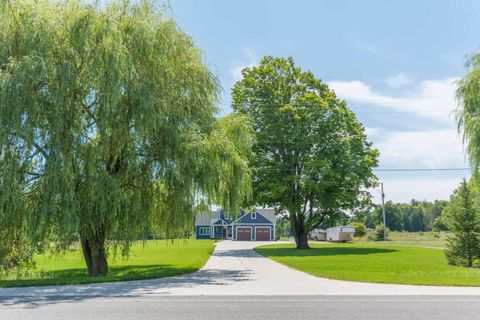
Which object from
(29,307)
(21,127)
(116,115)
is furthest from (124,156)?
(29,307)

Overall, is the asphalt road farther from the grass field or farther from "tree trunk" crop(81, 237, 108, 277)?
the grass field

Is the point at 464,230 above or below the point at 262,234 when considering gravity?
above

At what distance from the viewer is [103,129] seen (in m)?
15.7

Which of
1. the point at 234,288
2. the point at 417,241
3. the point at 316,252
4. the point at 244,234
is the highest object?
the point at 234,288

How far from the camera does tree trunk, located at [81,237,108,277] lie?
55.4 feet

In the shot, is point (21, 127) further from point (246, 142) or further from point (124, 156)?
point (246, 142)

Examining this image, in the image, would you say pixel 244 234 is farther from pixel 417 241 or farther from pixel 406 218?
pixel 406 218

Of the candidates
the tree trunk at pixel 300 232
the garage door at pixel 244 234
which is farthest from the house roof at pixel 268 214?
the tree trunk at pixel 300 232

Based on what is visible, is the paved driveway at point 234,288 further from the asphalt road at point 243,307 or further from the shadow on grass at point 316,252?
the shadow on grass at point 316,252

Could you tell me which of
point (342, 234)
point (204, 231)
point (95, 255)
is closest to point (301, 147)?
point (95, 255)

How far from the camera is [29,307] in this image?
9.70m

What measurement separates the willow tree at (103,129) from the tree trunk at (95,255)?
0.12 ft

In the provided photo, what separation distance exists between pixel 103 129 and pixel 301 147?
78.9 ft

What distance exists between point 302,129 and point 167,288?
2661 cm
